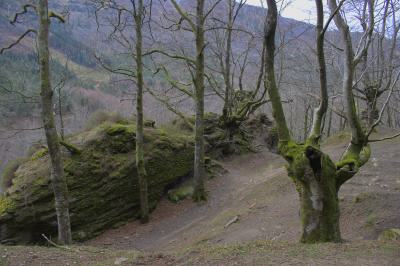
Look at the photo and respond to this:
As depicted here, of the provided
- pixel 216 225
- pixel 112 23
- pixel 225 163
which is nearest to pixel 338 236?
pixel 216 225

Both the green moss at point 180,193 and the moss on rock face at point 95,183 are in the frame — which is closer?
the moss on rock face at point 95,183

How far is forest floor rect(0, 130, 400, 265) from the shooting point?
4.83 meters

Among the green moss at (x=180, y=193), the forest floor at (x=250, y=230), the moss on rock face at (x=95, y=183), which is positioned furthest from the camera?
the green moss at (x=180, y=193)

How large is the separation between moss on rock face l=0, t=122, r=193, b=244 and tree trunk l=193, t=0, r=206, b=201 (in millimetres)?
1312

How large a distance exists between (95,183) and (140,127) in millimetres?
2233

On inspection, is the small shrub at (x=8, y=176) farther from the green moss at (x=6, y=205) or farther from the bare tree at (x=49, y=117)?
the bare tree at (x=49, y=117)

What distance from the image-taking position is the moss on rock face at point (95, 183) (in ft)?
34.3

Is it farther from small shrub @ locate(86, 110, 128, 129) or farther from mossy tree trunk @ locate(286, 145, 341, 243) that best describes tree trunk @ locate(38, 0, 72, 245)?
small shrub @ locate(86, 110, 128, 129)

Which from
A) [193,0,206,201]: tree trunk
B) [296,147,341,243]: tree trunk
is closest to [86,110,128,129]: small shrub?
[193,0,206,201]: tree trunk

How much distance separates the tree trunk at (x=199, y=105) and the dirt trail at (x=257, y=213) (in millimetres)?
622

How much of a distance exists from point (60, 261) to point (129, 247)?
525 centimetres

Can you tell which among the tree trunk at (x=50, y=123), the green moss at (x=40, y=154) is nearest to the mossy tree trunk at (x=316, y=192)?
the tree trunk at (x=50, y=123)

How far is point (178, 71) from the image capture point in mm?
19359

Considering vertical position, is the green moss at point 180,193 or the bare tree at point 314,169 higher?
the bare tree at point 314,169
